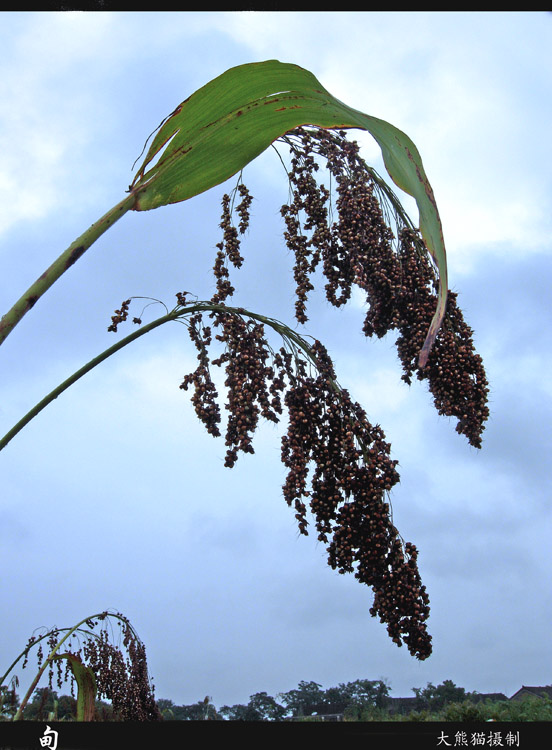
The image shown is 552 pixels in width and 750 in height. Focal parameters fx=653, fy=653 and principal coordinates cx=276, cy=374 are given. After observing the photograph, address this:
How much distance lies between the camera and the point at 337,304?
230cm

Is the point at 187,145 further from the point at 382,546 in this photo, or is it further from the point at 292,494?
the point at 382,546

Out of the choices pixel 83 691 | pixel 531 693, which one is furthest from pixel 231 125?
→ pixel 531 693

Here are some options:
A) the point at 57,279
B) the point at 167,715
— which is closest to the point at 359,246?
the point at 57,279

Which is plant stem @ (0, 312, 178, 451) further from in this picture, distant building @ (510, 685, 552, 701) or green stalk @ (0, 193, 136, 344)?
distant building @ (510, 685, 552, 701)

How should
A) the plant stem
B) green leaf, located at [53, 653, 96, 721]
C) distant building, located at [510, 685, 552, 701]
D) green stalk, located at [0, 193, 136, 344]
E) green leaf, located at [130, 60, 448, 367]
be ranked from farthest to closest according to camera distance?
distant building, located at [510, 685, 552, 701]
green leaf, located at [53, 653, 96, 721]
the plant stem
green leaf, located at [130, 60, 448, 367]
green stalk, located at [0, 193, 136, 344]

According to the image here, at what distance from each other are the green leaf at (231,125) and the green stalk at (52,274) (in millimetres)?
109

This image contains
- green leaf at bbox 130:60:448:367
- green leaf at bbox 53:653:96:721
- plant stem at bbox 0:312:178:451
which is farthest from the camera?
green leaf at bbox 53:653:96:721

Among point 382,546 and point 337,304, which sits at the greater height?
point 337,304

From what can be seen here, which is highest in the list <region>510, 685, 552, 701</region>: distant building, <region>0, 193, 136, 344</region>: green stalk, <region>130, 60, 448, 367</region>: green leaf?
<region>130, 60, 448, 367</region>: green leaf

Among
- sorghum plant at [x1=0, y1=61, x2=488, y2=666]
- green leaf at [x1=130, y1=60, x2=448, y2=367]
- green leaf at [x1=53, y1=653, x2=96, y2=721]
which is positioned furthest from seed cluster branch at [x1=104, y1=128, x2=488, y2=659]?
green leaf at [x1=53, y1=653, x2=96, y2=721]

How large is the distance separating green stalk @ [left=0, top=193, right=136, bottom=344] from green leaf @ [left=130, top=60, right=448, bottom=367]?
11 centimetres

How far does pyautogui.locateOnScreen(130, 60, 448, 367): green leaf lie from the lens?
1.17 m
